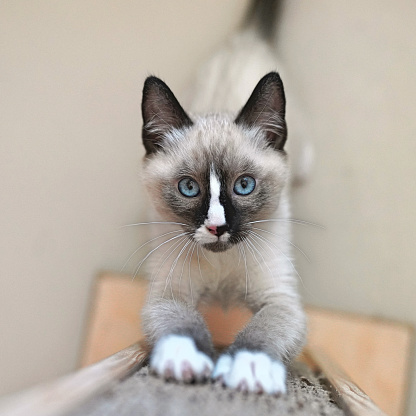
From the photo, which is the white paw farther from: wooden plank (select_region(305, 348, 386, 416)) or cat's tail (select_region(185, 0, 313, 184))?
cat's tail (select_region(185, 0, 313, 184))

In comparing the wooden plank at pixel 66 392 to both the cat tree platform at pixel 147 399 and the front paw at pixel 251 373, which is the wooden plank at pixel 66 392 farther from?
the front paw at pixel 251 373

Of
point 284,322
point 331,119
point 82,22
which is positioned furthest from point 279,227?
point 82,22

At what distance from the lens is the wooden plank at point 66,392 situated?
2.38 ft

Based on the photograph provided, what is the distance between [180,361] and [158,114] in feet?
2.52

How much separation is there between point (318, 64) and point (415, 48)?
507 millimetres

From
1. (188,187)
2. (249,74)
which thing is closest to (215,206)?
(188,187)

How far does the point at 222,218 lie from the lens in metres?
1.13

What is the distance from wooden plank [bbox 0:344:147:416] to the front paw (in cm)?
23

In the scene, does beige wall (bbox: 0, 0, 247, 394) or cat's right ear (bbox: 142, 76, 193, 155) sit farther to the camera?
A: beige wall (bbox: 0, 0, 247, 394)

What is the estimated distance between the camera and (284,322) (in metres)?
1.17

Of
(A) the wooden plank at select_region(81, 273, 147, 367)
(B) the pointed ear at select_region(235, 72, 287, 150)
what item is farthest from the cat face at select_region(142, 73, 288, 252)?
(A) the wooden plank at select_region(81, 273, 147, 367)

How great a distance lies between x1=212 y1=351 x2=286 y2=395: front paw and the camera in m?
0.88

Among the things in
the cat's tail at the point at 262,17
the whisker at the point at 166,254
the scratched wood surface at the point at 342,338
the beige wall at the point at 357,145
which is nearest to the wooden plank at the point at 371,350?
the scratched wood surface at the point at 342,338

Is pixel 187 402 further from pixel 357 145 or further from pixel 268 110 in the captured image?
pixel 357 145
